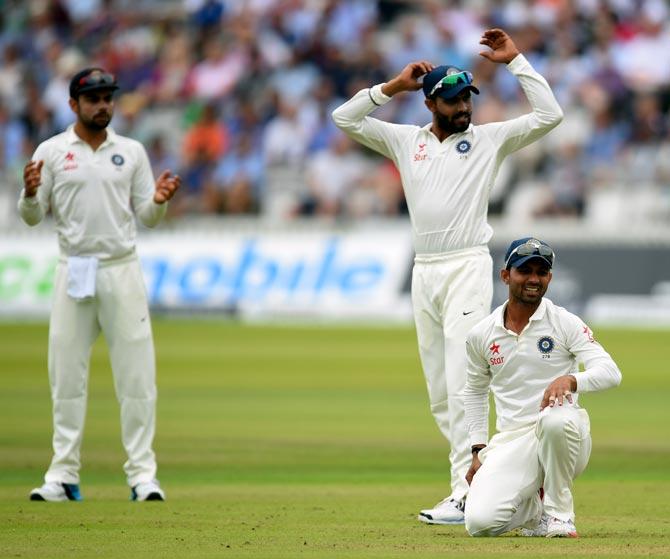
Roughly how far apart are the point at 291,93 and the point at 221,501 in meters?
20.1

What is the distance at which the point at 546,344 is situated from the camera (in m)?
7.68

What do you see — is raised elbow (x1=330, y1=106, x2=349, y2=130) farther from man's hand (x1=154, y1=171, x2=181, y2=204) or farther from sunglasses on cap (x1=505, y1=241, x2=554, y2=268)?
sunglasses on cap (x1=505, y1=241, x2=554, y2=268)

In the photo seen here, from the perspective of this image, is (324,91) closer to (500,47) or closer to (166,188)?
(166,188)

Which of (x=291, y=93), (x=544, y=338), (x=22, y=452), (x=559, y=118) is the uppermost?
(x=291, y=93)

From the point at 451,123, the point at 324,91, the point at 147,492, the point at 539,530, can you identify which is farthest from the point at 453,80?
the point at 324,91

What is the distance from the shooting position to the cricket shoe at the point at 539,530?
7.68 m

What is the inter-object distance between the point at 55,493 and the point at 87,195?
1.74 meters

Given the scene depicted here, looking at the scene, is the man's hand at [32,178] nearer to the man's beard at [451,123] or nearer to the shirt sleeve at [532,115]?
the man's beard at [451,123]

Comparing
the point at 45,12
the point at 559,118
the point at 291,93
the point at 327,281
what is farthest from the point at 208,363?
the point at 45,12

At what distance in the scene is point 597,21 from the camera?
27562 millimetres

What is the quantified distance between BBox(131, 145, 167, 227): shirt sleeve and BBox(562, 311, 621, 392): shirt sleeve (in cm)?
301

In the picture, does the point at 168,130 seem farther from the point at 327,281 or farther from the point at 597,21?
the point at 597,21

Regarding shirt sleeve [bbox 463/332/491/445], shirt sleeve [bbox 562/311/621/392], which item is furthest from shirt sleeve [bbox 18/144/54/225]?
shirt sleeve [bbox 562/311/621/392]

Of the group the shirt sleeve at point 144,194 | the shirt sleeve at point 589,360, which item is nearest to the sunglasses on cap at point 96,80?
the shirt sleeve at point 144,194
